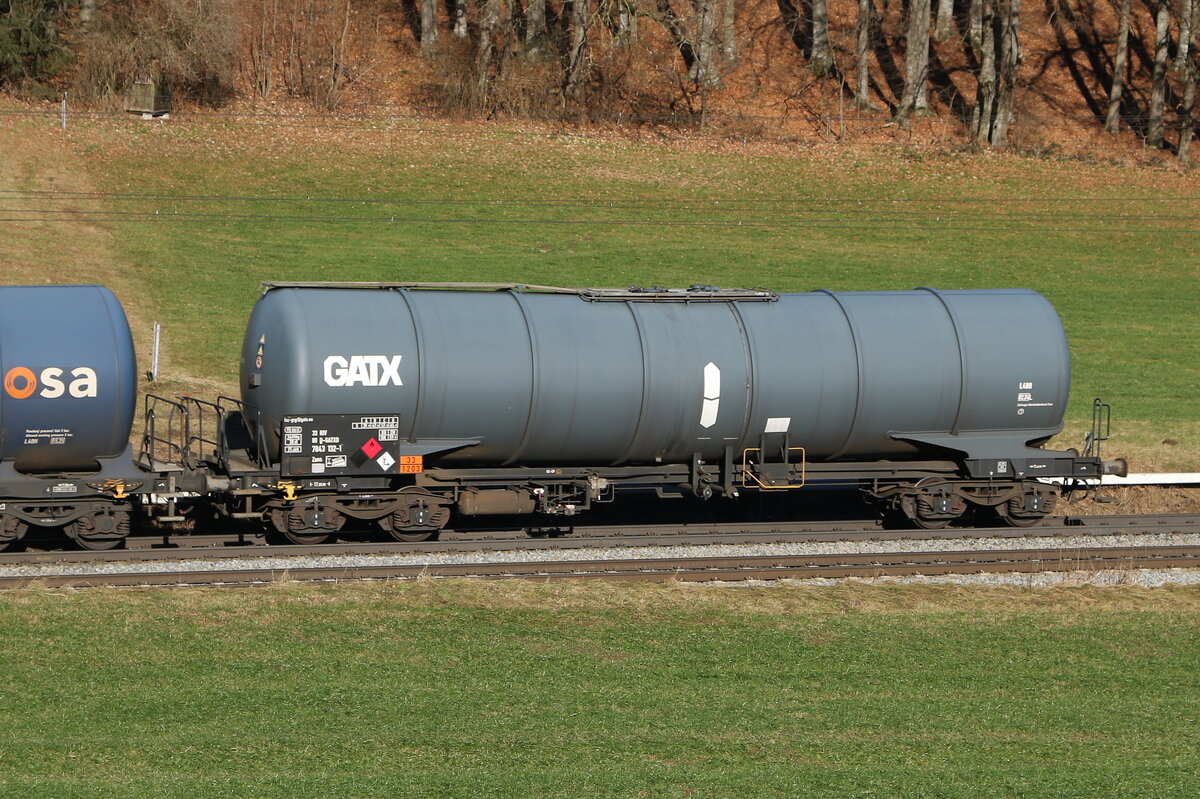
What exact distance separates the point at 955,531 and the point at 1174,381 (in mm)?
14884

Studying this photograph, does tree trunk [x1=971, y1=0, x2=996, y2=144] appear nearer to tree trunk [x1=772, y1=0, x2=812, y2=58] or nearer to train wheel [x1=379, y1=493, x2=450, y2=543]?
tree trunk [x1=772, y1=0, x2=812, y2=58]

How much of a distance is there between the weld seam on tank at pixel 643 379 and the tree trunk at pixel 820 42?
156 ft

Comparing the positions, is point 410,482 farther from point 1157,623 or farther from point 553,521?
point 1157,623

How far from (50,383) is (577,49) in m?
43.0

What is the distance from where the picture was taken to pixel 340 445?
1881cm

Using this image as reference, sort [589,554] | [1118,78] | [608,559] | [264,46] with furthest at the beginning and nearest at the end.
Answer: [1118,78]
[264,46]
[589,554]
[608,559]

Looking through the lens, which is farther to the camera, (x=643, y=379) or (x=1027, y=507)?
(x=1027, y=507)

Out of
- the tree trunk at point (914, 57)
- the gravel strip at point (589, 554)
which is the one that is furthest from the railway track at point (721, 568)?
the tree trunk at point (914, 57)

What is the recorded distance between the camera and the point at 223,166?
48.4m

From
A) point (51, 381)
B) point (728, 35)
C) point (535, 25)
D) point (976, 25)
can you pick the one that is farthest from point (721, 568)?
point (976, 25)

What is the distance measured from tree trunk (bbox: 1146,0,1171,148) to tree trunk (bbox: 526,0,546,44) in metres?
28.1

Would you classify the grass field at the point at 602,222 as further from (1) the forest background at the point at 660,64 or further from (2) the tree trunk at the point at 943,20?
(2) the tree trunk at the point at 943,20

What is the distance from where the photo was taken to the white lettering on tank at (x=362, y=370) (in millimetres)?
18531

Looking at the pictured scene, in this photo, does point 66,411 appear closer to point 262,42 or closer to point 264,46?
point 264,46
